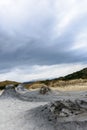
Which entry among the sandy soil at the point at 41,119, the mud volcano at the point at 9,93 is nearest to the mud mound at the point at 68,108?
the sandy soil at the point at 41,119

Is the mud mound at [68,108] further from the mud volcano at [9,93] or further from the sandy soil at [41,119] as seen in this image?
the mud volcano at [9,93]

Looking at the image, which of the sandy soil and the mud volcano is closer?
the sandy soil

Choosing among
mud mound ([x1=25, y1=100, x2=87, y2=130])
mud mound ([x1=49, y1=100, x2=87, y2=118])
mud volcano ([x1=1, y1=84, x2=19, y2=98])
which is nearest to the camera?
mud mound ([x1=25, y1=100, x2=87, y2=130])

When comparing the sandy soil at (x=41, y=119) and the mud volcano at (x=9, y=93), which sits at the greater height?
the mud volcano at (x=9, y=93)

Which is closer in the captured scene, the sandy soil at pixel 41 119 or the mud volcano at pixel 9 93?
the sandy soil at pixel 41 119

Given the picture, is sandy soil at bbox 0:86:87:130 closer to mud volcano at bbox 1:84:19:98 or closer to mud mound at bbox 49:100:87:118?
mud mound at bbox 49:100:87:118

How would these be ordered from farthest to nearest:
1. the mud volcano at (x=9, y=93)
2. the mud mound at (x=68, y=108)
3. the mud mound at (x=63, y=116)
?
the mud volcano at (x=9, y=93), the mud mound at (x=68, y=108), the mud mound at (x=63, y=116)

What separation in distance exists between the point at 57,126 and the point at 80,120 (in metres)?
1.00

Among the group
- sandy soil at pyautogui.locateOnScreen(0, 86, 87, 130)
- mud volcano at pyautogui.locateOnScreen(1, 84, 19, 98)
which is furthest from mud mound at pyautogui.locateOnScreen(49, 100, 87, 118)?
mud volcano at pyautogui.locateOnScreen(1, 84, 19, 98)

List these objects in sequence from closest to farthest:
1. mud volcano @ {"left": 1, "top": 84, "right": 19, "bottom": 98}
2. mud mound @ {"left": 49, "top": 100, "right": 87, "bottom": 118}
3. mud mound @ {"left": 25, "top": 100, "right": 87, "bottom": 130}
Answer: mud mound @ {"left": 25, "top": 100, "right": 87, "bottom": 130} < mud mound @ {"left": 49, "top": 100, "right": 87, "bottom": 118} < mud volcano @ {"left": 1, "top": 84, "right": 19, "bottom": 98}

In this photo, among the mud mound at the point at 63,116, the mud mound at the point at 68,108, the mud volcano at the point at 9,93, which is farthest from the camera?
the mud volcano at the point at 9,93

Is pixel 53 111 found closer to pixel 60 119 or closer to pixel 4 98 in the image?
pixel 60 119

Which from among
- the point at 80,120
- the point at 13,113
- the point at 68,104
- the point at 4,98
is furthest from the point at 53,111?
the point at 4,98

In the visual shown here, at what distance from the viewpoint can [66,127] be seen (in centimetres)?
1424
